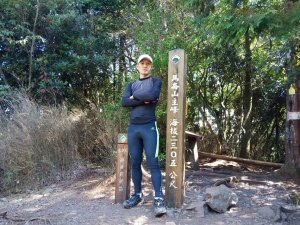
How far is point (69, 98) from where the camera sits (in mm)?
8672

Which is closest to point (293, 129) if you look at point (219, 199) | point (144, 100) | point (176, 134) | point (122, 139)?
point (219, 199)

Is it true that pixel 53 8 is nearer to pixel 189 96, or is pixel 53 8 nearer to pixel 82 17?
pixel 82 17

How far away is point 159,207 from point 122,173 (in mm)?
809

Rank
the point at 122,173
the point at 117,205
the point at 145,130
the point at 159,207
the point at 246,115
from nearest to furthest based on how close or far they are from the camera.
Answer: the point at 159,207
the point at 145,130
the point at 117,205
the point at 122,173
the point at 246,115

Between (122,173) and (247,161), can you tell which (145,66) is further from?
(247,161)

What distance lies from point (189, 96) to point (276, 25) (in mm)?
4276

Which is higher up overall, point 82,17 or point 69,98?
point 82,17

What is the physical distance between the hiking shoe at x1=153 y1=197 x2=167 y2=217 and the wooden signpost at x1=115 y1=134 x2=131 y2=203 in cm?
60

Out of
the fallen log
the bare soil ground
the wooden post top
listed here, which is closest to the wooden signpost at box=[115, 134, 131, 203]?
the wooden post top

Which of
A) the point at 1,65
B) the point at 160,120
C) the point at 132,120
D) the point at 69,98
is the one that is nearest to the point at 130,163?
the point at 132,120

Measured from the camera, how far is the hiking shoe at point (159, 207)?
4199mm

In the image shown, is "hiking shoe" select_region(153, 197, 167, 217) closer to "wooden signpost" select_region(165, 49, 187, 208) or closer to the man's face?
"wooden signpost" select_region(165, 49, 187, 208)

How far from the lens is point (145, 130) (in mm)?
4383

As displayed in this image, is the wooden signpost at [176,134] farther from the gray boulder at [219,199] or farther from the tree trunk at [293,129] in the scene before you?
the tree trunk at [293,129]
